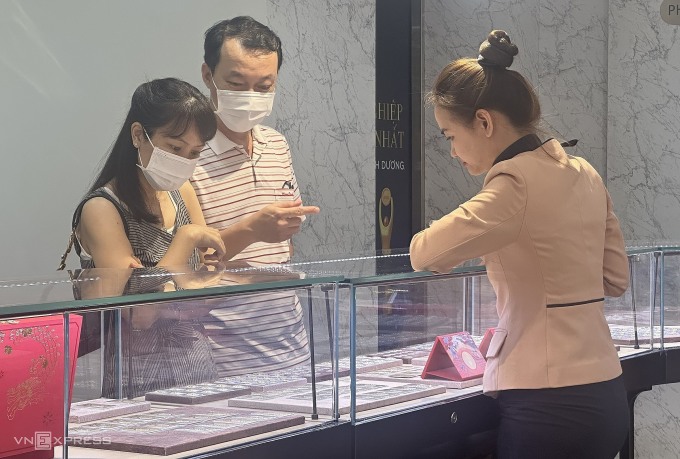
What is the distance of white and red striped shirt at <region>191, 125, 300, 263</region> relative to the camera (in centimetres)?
347

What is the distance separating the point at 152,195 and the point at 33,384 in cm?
144

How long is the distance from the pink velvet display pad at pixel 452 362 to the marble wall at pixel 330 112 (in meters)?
2.51

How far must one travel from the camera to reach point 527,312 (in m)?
2.20

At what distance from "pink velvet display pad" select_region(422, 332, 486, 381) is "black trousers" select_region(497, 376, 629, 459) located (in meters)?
0.40

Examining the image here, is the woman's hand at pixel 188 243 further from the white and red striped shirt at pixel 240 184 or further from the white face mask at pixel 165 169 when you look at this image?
the white and red striped shirt at pixel 240 184

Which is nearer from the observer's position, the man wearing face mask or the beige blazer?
the beige blazer

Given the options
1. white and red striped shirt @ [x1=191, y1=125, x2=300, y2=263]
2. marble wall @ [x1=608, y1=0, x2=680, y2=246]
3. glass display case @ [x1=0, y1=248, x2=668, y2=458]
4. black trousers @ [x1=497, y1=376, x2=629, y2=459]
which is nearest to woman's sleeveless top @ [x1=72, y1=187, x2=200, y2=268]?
white and red striped shirt @ [x1=191, y1=125, x2=300, y2=263]

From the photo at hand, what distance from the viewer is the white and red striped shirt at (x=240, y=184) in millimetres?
3469

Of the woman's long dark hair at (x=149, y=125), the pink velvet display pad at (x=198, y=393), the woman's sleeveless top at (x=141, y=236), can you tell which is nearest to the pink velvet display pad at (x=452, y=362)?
the pink velvet display pad at (x=198, y=393)

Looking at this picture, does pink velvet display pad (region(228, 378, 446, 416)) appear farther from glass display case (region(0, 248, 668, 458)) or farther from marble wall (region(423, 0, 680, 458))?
marble wall (region(423, 0, 680, 458))

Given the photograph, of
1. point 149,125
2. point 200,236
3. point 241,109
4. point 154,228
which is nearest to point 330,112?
point 241,109

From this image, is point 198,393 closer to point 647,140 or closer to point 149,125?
point 149,125

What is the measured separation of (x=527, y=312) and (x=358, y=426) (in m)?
0.45

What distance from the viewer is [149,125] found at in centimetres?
333
